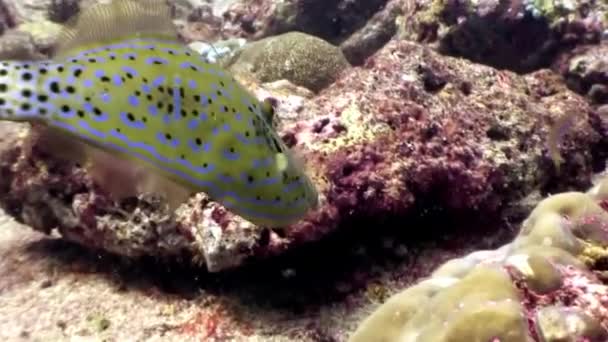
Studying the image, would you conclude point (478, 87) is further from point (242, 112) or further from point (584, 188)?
point (242, 112)

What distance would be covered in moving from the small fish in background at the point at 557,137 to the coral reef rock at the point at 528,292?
1.69 m

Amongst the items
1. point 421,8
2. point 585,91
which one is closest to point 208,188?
point 585,91

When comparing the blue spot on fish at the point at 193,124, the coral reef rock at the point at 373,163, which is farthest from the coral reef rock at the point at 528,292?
the blue spot on fish at the point at 193,124

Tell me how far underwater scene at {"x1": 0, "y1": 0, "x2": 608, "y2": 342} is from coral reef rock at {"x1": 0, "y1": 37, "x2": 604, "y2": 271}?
2 centimetres

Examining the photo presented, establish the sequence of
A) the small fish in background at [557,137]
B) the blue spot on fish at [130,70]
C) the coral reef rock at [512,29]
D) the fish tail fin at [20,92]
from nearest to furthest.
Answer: the fish tail fin at [20,92]
the blue spot on fish at [130,70]
the small fish in background at [557,137]
the coral reef rock at [512,29]

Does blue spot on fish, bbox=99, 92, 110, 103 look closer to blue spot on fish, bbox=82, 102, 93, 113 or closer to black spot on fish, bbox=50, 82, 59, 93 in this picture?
blue spot on fish, bbox=82, 102, 93, 113

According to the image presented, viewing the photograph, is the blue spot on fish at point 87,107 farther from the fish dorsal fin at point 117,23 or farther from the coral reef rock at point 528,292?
the coral reef rock at point 528,292

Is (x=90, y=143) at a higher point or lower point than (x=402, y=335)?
higher

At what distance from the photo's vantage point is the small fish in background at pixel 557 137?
5074 millimetres

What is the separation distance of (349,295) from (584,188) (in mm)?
2718

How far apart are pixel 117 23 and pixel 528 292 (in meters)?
2.33

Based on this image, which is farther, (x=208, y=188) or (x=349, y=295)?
(x=349, y=295)

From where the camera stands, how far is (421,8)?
895 cm

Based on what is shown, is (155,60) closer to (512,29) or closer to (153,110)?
(153,110)
